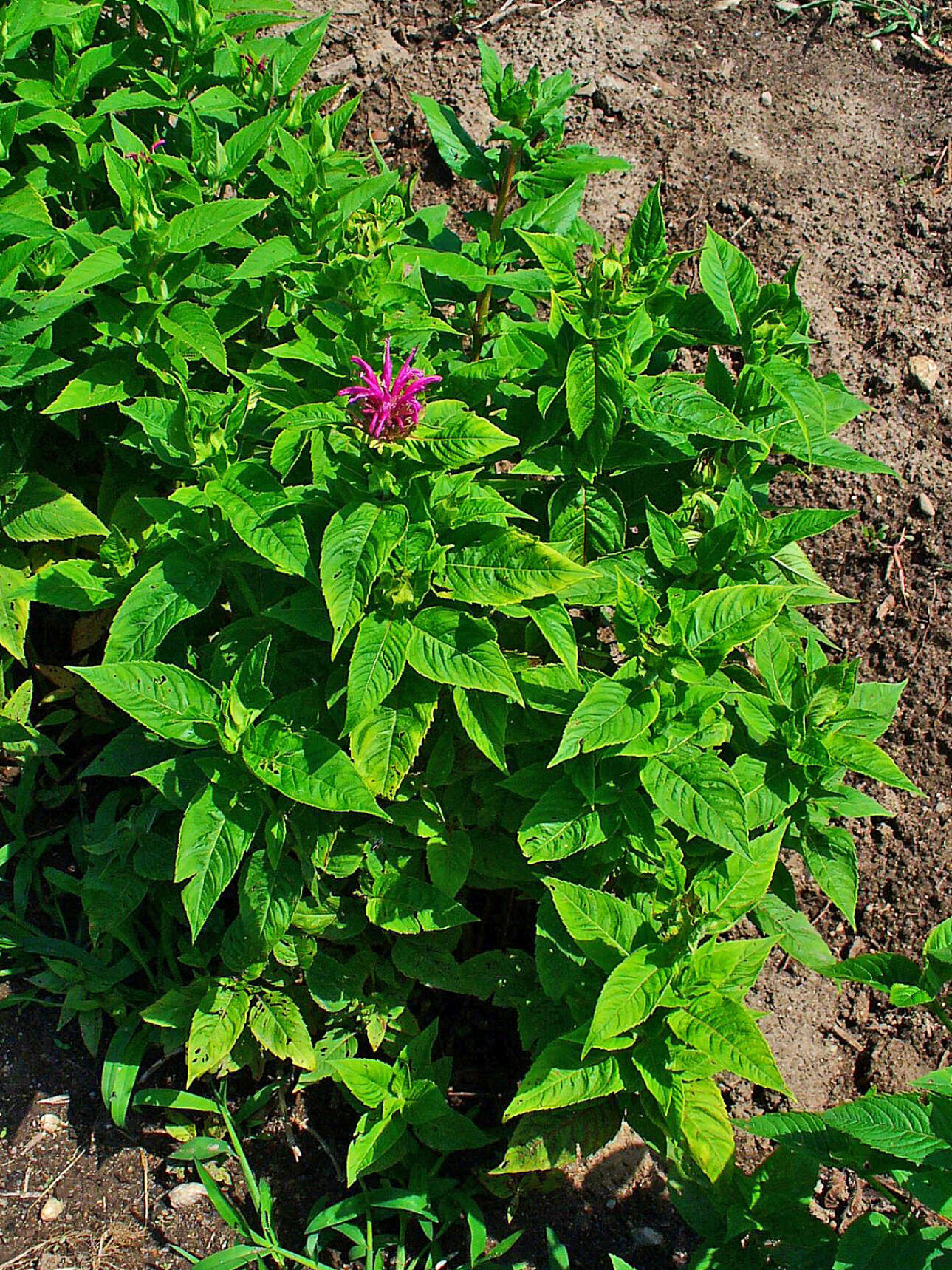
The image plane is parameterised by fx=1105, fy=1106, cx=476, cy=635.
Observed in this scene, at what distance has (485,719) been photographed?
2500 millimetres

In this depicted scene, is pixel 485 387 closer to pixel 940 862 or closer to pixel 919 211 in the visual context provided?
pixel 940 862

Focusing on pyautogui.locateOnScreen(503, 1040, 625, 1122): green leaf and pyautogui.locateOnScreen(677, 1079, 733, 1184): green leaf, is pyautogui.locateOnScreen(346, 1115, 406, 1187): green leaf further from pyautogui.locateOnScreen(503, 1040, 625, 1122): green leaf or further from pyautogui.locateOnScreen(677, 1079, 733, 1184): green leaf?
pyautogui.locateOnScreen(677, 1079, 733, 1184): green leaf

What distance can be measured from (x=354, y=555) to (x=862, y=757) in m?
1.23

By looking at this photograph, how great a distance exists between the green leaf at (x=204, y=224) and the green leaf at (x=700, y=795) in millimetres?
1660

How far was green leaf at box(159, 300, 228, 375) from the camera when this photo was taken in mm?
2803

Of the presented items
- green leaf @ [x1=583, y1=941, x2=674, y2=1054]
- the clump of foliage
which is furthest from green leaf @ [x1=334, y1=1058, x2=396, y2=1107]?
green leaf @ [x1=583, y1=941, x2=674, y2=1054]

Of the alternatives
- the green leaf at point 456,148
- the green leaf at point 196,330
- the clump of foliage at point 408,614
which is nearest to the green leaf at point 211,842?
the clump of foliage at point 408,614

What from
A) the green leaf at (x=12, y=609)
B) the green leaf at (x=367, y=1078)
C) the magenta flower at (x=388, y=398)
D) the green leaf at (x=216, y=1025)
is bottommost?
the green leaf at (x=216, y=1025)

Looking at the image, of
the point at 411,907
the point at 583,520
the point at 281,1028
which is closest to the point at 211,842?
the point at 411,907

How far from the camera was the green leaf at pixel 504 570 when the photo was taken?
235 cm

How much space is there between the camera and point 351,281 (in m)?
2.68

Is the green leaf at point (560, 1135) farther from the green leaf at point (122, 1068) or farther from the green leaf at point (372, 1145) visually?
the green leaf at point (122, 1068)

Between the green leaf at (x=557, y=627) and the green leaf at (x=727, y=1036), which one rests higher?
the green leaf at (x=557, y=627)

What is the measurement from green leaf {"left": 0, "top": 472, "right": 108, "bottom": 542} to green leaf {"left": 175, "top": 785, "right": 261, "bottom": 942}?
3.44 ft
